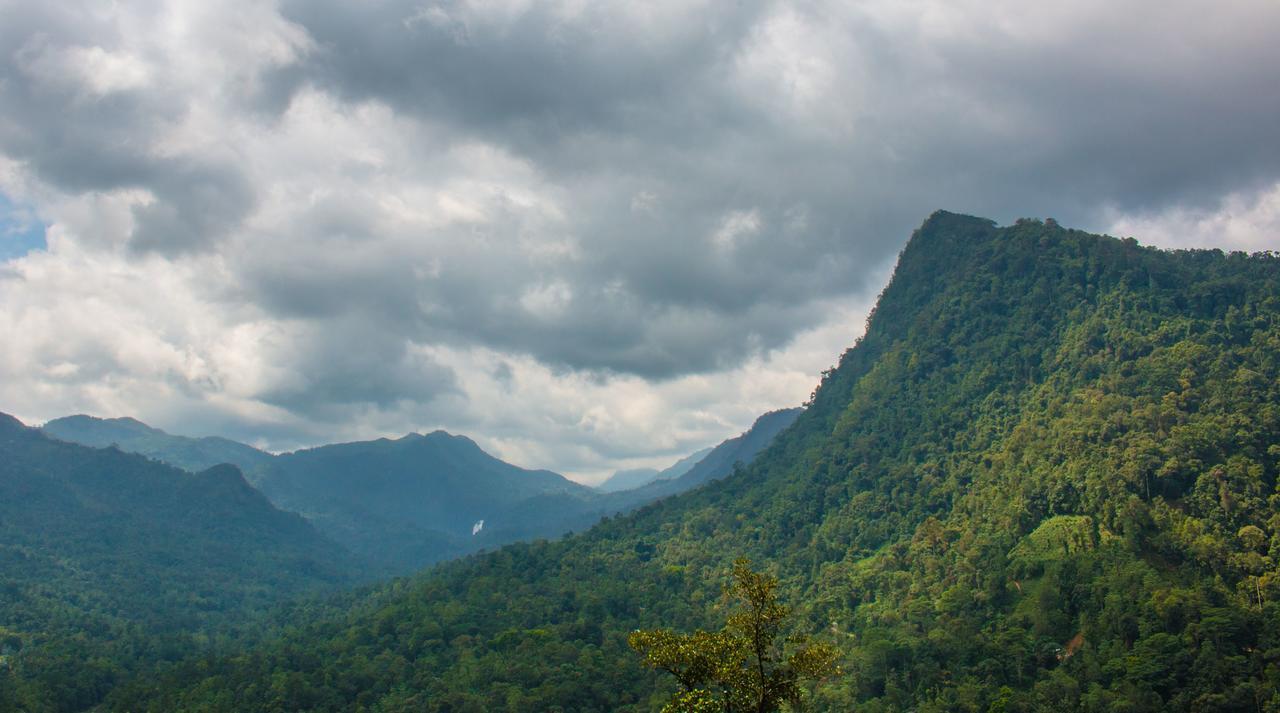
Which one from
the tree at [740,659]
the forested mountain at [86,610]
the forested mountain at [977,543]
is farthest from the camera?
the forested mountain at [86,610]

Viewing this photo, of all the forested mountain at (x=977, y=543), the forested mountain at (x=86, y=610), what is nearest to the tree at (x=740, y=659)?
the forested mountain at (x=977, y=543)

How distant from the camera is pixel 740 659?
25984 mm

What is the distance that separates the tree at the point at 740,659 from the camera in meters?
24.8

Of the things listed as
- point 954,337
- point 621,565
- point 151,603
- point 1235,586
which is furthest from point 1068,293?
point 151,603

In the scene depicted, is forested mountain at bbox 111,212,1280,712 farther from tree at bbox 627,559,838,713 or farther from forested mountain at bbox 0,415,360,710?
tree at bbox 627,559,838,713

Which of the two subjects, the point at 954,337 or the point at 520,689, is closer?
the point at 520,689

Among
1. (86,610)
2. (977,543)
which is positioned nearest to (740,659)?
(977,543)

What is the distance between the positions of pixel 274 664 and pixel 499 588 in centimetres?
3550

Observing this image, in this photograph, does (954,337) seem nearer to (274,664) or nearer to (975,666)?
(975,666)

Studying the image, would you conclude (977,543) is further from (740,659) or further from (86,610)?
(86,610)

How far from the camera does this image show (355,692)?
3642 inches

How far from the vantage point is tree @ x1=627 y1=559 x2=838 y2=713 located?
24766 millimetres

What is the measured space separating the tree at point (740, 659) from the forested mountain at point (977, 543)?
48.2 meters

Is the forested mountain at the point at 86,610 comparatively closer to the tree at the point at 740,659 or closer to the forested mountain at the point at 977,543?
the forested mountain at the point at 977,543
